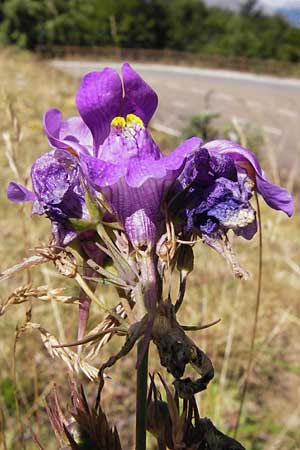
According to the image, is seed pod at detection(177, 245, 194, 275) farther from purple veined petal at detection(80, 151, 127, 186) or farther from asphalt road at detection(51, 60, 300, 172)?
asphalt road at detection(51, 60, 300, 172)

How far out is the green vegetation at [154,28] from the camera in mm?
21752

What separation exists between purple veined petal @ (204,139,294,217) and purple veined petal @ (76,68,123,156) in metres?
0.22

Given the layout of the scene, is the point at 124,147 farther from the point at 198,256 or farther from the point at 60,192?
the point at 198,256

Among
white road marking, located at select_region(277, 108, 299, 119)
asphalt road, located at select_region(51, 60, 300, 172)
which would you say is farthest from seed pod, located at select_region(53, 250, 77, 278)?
white road marking, located at select_region(277, 108, 299, 119)

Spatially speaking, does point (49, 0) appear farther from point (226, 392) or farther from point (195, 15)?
point (195, 15)

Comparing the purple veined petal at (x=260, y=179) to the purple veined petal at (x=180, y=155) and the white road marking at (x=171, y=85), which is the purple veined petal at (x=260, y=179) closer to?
the purple veined petal at (x=180, y=155)

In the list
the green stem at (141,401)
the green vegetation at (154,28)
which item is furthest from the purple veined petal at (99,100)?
the green vegetation at (154,28)

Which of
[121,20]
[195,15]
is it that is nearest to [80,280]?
[121,20]

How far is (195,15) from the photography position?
227 ft

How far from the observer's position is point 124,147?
1161mm

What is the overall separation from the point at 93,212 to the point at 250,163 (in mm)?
341

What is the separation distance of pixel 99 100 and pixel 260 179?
37 centimetres

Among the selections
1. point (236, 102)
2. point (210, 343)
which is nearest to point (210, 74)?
point (236, 102)

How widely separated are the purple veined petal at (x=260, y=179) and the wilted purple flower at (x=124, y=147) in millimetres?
125
